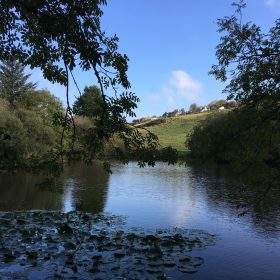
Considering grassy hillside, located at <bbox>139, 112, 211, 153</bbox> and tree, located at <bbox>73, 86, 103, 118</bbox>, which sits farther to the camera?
grassy hillside, located at <bbox>139, 112, 211, 153</bbox>

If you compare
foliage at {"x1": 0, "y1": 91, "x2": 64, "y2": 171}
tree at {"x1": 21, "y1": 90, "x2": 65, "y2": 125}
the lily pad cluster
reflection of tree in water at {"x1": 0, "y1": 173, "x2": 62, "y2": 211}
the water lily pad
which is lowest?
Answer: the lily pad cluster

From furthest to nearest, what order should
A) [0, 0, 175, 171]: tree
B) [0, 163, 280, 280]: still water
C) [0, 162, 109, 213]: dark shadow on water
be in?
1. [0, 162, 109, 213]: dark shadow on water
2. [0, 163, 280, 280]: still water
3. [0, 0, 175, 171]: tree

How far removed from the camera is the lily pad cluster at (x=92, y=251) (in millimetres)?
11109

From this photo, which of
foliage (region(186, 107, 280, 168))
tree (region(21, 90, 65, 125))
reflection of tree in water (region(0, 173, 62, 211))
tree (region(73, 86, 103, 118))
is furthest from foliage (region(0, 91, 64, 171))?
tree (region(73, 86, 103, 118))

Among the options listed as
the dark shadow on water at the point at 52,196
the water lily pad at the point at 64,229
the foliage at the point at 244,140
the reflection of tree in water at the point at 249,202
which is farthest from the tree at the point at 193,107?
the foliage at the point at 244,140

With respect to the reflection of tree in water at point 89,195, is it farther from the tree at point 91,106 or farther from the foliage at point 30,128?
the tree at point 91,106

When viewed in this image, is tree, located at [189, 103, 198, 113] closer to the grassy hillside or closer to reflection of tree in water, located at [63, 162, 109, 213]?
the grassy hillside

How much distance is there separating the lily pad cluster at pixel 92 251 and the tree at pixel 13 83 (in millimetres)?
47867

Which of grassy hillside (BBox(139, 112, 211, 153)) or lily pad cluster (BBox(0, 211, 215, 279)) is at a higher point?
grassy hillside (BBox(139, 112, 211, 153))

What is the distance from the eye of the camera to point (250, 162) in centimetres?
907

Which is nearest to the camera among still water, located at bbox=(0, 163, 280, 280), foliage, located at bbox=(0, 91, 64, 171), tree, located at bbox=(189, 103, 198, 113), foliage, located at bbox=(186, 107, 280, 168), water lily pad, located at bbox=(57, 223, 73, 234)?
foliage, located at bbox=(186, 107, 280, 168)

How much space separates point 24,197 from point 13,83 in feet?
140

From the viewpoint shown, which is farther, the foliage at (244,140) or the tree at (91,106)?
the foliage at (244,140)

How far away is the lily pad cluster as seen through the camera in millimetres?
11109
